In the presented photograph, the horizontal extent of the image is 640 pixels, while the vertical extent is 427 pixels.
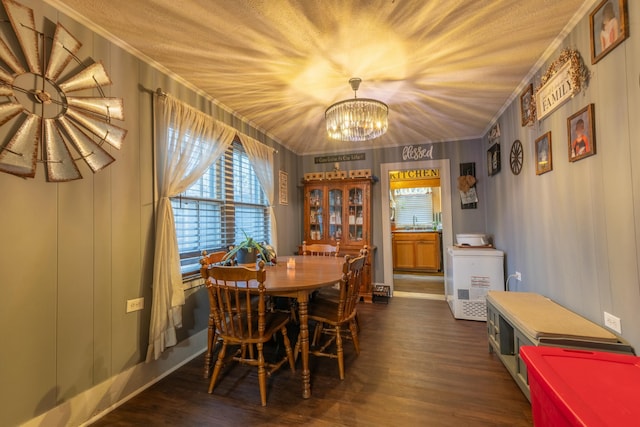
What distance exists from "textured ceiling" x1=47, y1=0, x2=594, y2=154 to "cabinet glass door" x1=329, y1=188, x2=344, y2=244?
1.73 m

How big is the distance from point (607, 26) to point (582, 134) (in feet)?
1.86

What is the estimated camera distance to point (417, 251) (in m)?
6.04

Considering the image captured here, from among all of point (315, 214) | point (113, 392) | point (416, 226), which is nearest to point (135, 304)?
point (113, 392)

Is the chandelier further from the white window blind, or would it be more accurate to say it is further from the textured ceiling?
the white window blind

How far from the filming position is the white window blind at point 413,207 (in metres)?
6.78

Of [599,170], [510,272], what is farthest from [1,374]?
[510,272]

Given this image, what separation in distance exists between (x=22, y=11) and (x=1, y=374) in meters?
1.82

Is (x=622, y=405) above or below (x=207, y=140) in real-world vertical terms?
below

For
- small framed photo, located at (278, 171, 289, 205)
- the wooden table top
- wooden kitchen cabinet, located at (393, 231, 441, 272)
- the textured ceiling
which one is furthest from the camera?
wooden kitchen cabinet, located at (393, 231, 441, 272)

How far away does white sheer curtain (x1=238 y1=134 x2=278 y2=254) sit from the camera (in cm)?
331

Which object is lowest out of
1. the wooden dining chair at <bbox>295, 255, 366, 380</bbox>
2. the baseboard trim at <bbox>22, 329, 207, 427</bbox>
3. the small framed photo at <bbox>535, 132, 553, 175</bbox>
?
the baseboard trim at <bbox>22, 329, 207, 427</bbox>

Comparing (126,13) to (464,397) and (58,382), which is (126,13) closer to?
(58,382)

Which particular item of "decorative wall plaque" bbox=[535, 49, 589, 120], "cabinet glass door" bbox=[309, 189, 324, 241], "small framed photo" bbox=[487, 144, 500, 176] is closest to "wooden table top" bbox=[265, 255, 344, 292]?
"cabinet glass door" bbox=[309, 189, 324, 241]

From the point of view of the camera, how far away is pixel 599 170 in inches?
62.1
